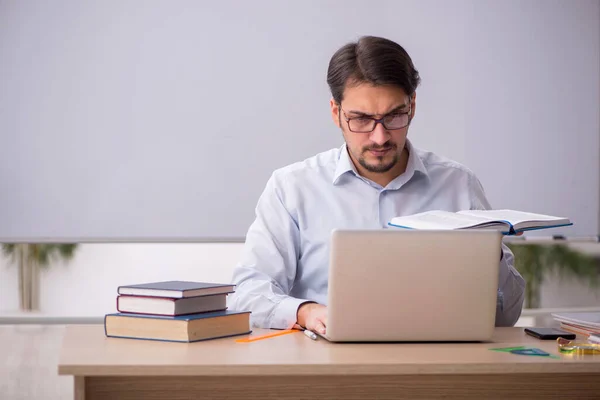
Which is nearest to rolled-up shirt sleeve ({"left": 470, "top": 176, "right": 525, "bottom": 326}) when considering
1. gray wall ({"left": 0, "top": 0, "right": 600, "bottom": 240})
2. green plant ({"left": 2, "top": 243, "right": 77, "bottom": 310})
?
gray wall ({"left": 0, "top": 0, "right": 600, "bottom": 240})

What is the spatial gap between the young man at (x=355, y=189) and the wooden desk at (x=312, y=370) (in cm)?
47

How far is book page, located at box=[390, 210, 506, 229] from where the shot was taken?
1618mm

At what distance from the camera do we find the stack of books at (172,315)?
162 cm

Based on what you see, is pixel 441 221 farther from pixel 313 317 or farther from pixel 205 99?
pixel 205 99

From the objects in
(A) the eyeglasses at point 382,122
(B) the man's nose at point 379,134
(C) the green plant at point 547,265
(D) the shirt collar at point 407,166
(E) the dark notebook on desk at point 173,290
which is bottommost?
(C) the green plant at point 547,265

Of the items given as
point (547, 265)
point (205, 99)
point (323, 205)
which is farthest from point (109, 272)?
point (547, 265)

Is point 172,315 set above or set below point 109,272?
above

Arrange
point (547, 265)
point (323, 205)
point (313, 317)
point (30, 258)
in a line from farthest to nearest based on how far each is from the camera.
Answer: point (547, 265) < point (30, 258) < point (323, 205) < point (313, 317)

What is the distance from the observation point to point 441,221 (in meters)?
1.68

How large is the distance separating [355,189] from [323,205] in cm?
11

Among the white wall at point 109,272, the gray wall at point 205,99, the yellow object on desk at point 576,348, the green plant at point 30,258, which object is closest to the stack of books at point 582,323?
the yellow object on desk at point 576,348

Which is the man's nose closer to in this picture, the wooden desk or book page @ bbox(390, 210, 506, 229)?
book page @ bbox(390, 210, 506, 229)

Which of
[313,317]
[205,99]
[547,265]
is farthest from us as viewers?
[547,265]

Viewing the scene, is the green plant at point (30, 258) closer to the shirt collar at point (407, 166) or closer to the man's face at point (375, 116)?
the shirt collar at point (407, 166)
